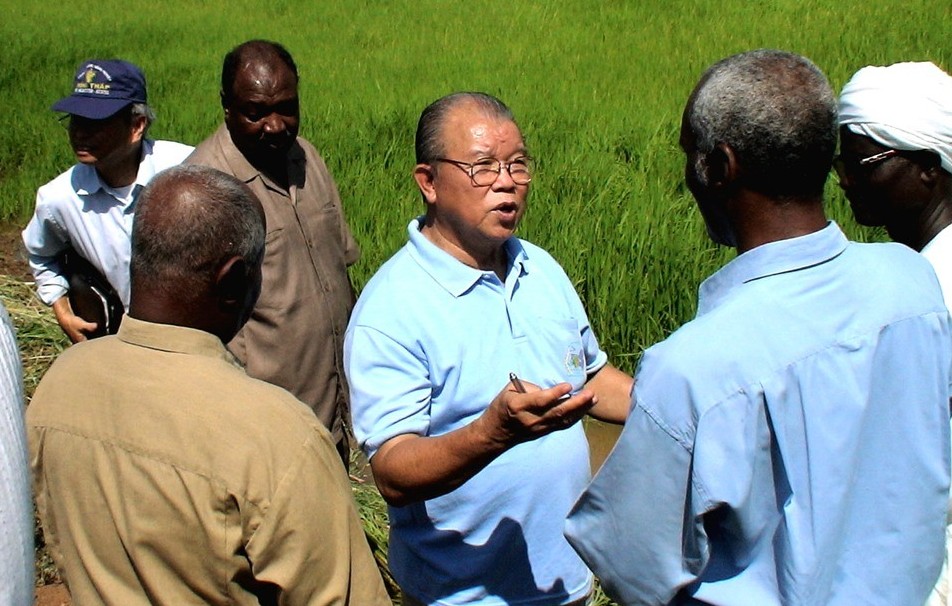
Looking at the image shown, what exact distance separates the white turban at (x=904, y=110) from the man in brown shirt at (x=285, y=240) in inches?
62.4

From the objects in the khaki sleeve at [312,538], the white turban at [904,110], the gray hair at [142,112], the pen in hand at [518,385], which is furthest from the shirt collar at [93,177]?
the white turban at [904,110]

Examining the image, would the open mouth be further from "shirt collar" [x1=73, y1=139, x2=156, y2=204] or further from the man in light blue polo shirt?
"shirt collar" [x1=73, y1=139, x2=156, y2=204]

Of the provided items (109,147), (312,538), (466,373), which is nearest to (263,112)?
(109,147)

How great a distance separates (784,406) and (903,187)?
798 millimetres

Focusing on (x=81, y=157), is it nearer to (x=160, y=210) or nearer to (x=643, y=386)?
(x=160, y=210)

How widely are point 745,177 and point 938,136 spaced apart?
0.68 m

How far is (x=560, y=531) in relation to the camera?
2.30m

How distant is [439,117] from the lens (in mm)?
2396

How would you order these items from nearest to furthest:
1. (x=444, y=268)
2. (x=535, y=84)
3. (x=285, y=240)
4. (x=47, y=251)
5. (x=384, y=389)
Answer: (x=384, y=389)
(x=444, y=268)
(x=285, y=240)
(x=47, y=251)
(x=535, y=84)

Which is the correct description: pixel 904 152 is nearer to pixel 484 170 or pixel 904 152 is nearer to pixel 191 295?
pixel 484 170

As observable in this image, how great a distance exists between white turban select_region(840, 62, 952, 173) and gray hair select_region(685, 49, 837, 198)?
1.73ft

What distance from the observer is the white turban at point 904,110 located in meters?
2.06

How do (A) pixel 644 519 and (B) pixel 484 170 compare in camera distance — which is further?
(B) pixel 484 170

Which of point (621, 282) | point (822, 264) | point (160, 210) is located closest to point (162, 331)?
point (160, 210)
